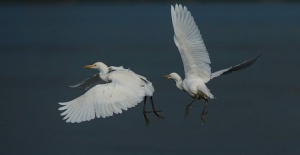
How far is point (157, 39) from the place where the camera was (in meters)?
12.8

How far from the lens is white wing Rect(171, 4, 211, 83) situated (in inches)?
332

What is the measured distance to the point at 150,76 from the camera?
34.6ft

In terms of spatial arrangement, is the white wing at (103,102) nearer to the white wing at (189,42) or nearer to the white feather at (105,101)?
the white feather at (105,101)

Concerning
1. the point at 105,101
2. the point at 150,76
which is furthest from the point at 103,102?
the point at 150,76

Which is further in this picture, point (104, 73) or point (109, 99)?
point (104, 73)

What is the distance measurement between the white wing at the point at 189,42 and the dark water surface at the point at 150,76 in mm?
514

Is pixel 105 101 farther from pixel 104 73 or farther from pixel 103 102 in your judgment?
pixel 104 73

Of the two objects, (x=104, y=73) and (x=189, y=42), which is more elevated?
(x=189, y=42)

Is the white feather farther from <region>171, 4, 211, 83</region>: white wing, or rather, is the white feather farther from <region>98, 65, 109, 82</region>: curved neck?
<region>171, 4, 211, 83</region>: white wing

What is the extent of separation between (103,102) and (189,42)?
1.18 meters

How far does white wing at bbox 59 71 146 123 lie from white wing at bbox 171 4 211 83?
0.72m

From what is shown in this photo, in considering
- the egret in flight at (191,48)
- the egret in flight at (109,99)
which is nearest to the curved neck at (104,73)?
the egret in flight at (109,99)

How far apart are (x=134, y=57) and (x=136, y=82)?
11.6 feet

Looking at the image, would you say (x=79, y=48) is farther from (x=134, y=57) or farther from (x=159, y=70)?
(x=159, y=70)
